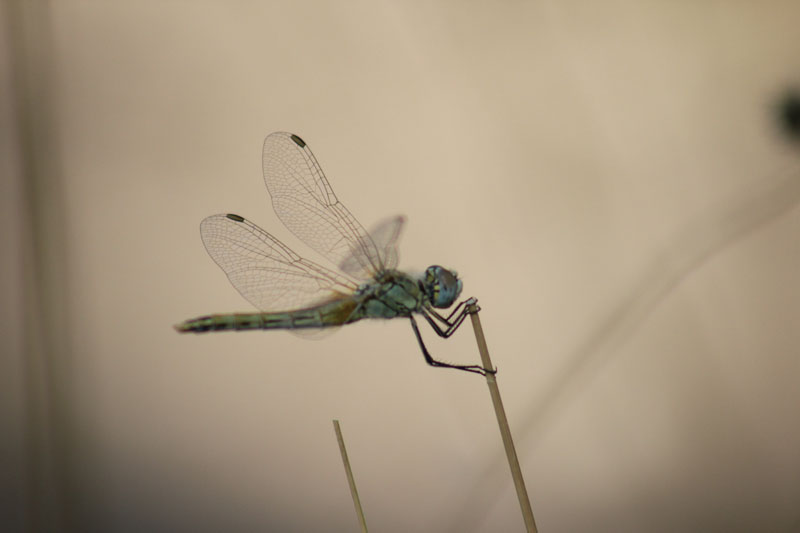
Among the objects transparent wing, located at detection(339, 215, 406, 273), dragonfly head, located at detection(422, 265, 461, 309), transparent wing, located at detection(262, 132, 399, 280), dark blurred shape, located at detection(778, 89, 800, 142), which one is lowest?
dragonfly head, located at detection(422, 265, 461, 309)

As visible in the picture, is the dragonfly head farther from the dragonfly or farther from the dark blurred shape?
the dark blurred shape

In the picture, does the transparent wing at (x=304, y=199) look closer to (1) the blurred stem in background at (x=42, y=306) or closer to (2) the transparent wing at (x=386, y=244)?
(2) the transparent wing at (x=386, y=244)

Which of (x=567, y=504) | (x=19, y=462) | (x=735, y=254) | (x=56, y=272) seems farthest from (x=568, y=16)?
(x=19, y=462)

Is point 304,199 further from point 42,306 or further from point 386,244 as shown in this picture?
point 42,306

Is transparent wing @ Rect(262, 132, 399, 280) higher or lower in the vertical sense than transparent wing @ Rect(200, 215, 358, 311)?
higher

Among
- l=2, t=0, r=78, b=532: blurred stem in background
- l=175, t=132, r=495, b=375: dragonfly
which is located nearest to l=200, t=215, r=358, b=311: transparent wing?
l=175, t=132, r=495, b=375: dragonfly

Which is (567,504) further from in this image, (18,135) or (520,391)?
(18,135)

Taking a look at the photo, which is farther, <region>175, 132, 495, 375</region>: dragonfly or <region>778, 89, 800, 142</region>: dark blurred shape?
<region>778, 89, 800, 142</region>: dark blurred shape
